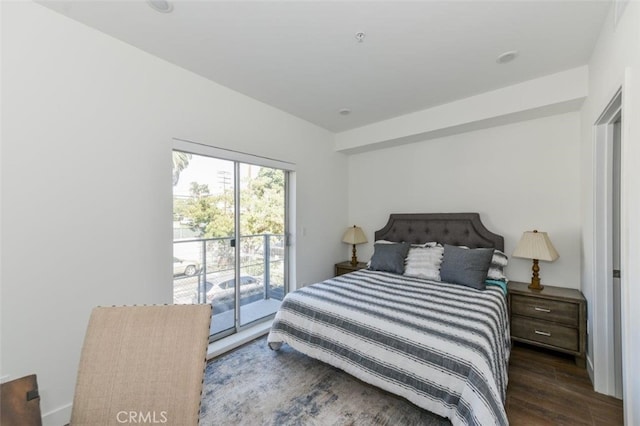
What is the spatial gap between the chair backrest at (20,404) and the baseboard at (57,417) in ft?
4.12

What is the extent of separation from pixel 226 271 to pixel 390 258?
1.93 meters

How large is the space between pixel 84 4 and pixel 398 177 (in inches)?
141

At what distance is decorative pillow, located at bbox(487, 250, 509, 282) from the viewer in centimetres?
282

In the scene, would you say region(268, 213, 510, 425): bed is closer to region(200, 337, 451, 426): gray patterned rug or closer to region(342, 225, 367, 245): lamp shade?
region(200, 337, 451, 426): gray patterned rug

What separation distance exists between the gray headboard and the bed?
0.14m

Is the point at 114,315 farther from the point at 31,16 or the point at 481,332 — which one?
the point at 481,332

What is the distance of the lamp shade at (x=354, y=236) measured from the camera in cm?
409

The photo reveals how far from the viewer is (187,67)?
2.40 metres

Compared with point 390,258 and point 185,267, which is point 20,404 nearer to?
point 185,267

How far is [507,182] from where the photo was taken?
10.3 feet

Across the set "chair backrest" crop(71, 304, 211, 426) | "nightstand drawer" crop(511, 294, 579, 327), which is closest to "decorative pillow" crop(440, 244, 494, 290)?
"nightstand drawer" crop(511, 294, 579, 327)

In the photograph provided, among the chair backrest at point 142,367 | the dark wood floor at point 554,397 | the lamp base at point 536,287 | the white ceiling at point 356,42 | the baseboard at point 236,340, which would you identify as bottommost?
the dark wood floor at point 554,397

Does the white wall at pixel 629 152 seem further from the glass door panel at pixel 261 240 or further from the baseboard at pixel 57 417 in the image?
the baseboard at pixel 57 417

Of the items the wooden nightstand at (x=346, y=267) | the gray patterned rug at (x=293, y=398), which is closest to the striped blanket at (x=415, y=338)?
the gray patterned rug at (x=293, y=398)
